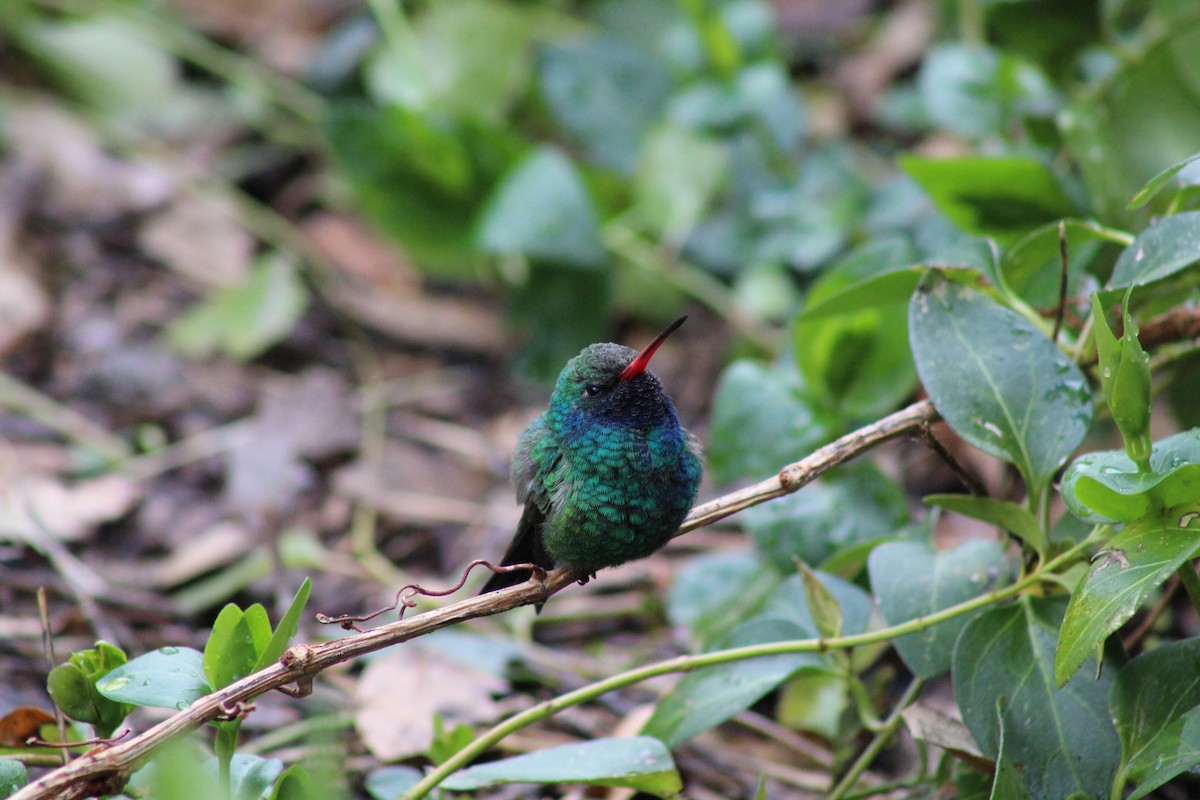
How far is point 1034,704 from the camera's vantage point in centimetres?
206

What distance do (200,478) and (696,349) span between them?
224 centimetres

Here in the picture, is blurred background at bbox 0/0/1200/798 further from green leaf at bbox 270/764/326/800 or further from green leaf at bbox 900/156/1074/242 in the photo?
green leaf at bbox 270/764/326/800

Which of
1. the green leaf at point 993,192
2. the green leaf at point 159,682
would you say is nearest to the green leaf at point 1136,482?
the green leaf at point 993,192

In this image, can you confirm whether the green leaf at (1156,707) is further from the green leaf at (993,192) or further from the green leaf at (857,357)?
the green leaf at (993,192)

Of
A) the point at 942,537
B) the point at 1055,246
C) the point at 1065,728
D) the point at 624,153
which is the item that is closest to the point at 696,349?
the point at 624,153

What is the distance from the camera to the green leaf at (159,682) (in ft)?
6.09

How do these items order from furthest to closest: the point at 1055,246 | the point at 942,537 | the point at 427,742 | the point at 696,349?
the point at 696,349, the point at 942,537, the point at 427,742, the point at 1055,246

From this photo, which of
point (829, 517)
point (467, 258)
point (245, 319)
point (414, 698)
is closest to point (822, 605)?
point (829, 517)

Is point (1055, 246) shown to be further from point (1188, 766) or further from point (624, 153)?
point (624, 153)

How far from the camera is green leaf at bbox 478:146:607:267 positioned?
4.51m

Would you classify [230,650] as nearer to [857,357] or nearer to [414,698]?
[414,698]

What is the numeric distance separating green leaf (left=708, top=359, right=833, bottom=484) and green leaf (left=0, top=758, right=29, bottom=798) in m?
1.88

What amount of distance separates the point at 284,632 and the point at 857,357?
184cm

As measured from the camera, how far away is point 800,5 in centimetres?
640
